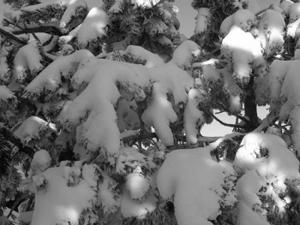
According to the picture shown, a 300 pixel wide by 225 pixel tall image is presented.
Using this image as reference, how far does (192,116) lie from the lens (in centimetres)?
345

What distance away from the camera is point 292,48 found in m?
5.16

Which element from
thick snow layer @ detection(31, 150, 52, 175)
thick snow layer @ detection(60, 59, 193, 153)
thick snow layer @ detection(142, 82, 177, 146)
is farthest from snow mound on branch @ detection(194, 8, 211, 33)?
thick snow layer @ detection(31, 150, 52, 175)

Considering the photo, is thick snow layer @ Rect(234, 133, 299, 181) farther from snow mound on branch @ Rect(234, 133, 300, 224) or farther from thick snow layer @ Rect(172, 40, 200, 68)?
thick snow layer @ Rect(172, 40, 200, 68)

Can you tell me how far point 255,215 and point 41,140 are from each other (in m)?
2.74

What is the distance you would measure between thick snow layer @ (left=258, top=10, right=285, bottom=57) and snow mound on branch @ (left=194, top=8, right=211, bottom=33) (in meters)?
1.27

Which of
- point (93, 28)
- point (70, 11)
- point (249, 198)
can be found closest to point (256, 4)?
point (93, 28)

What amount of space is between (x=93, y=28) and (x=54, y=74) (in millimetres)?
1344

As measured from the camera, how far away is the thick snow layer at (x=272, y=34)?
13.9 feet

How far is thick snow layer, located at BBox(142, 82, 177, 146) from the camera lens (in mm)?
3223

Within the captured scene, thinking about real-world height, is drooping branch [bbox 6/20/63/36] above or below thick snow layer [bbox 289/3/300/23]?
below

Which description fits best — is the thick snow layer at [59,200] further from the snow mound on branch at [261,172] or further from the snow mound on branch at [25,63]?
the snow mound on branch at [25,63]

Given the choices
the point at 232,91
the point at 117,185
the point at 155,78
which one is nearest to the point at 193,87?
the point at 155,78

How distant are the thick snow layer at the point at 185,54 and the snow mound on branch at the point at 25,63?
184 centimetres

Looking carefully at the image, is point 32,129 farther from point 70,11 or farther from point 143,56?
point 70,11
